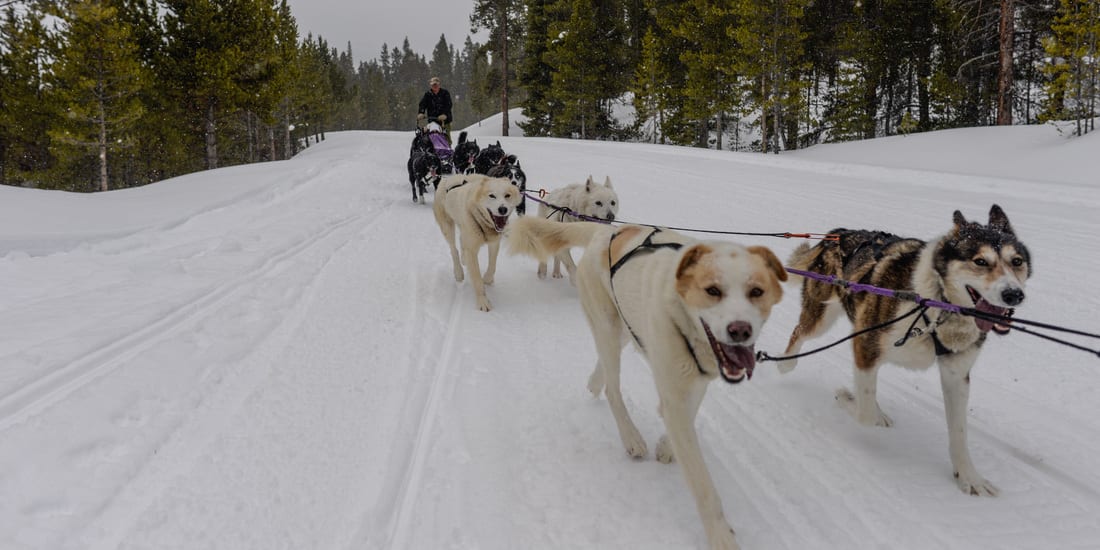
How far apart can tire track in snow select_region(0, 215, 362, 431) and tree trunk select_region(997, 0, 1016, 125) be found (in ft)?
69.0

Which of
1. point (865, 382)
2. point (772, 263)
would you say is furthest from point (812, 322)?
point (772, 263)

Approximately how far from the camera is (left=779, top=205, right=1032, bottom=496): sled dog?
2.42 metres

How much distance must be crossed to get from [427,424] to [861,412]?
2494 mm

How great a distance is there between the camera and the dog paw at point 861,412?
293cm

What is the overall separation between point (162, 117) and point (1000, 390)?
27.7m

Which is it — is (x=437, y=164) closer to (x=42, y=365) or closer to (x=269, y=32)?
(x=42, y=365)

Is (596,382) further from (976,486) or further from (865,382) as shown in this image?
(976,486)

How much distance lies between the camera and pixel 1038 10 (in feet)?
53.8

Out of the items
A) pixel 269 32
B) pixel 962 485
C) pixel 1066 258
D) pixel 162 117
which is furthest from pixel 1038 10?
pixel 162 117

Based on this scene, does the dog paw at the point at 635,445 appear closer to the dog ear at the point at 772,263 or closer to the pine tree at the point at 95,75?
the dog ear at the point at 772,263

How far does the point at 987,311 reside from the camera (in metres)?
2.39

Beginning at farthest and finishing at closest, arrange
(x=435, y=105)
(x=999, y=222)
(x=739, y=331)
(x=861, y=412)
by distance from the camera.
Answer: (x=435, y=105) → (x=861, y=412) → (x=999, y=222) → (x=739, y=331)

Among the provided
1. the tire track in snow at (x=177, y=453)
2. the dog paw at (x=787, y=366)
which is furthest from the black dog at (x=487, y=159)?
the dog paw at (x=787, y=366)

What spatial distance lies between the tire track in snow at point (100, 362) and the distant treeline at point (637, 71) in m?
17.8
